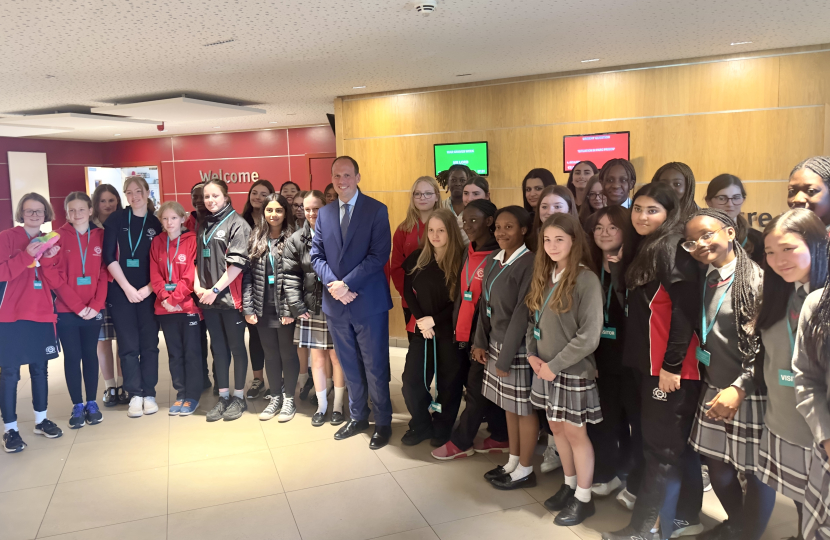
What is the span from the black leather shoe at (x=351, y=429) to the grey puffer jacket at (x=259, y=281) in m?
1.02

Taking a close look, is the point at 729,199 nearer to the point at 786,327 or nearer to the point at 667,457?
the point at 786,327

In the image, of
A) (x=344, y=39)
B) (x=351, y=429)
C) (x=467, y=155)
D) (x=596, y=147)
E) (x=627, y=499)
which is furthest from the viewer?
(x=467, y=155)

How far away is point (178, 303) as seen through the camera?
4.45m

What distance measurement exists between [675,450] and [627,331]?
57 cm

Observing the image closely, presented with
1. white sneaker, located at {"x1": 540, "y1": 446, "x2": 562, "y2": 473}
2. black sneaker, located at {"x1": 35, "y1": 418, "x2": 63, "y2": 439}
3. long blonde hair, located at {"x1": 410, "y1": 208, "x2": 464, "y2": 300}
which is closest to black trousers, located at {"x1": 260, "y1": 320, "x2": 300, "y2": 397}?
long blonde hair, located at {"x1": 410, "y1": 208, "x2": 464, "y2": 300}

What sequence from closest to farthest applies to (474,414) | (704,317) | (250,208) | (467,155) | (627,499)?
(704,317) < (627,499) < (474,414) < (250,208) < (467,155)

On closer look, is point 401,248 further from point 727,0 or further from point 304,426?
point 727,0

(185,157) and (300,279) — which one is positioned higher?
(185,157)

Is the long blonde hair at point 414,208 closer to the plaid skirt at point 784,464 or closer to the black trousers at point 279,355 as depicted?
the black trousers at point 279,355

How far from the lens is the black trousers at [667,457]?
8.32 ft

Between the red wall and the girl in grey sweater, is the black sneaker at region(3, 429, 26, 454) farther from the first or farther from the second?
the red wall

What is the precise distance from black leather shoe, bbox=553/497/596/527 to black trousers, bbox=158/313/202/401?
3143mm

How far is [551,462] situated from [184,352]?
122 inches

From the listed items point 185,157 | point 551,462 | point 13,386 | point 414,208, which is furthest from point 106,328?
point 185,157
